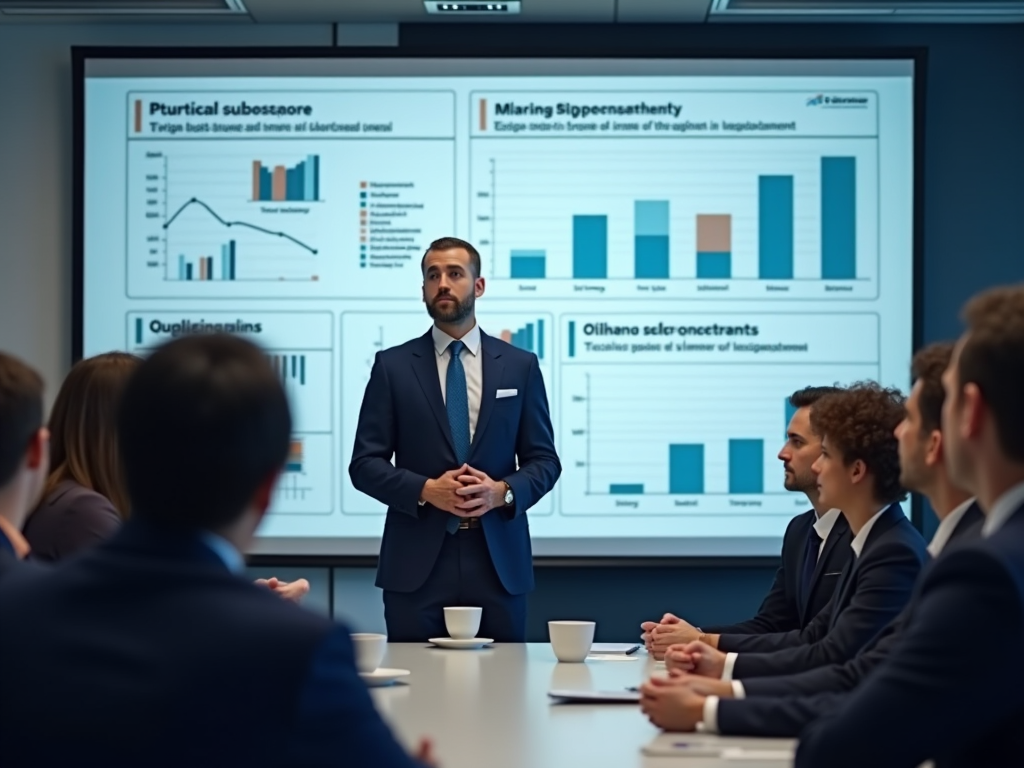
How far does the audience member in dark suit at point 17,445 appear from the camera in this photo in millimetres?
1588

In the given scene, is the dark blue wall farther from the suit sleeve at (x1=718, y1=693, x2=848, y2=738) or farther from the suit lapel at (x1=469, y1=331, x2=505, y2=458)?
the suit sleeve at (x1=718, y1=693, x2=848, y2=738)

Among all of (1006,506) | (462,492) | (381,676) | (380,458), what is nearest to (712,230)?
(380,458)

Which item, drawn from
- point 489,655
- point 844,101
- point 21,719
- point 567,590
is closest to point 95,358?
point 489,655

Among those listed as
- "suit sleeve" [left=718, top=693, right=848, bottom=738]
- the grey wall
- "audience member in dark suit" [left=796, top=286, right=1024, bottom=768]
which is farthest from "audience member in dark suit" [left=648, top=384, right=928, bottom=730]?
the grey wall

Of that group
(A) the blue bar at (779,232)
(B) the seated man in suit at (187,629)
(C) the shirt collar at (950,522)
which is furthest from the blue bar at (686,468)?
(B) the seated man in suit at (187,629)

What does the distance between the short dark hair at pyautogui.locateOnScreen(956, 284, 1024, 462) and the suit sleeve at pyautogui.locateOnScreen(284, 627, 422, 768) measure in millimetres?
827

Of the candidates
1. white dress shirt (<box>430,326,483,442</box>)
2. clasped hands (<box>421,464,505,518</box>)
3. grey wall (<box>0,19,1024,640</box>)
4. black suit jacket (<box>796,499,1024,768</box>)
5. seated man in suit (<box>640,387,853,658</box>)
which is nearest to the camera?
black suit jacket (<box>796,499,1024,768</box>)

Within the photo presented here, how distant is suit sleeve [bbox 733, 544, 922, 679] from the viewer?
8.25ft

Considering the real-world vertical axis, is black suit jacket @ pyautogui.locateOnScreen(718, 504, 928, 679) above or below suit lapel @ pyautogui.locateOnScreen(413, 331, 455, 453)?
below

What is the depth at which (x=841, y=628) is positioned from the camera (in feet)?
8.37

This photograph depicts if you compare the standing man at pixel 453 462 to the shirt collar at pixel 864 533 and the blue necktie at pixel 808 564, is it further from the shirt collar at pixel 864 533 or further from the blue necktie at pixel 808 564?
the shirt collar at pixel 864 533

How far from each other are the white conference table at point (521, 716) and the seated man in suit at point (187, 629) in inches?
29.4

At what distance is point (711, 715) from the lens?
80.7 inches

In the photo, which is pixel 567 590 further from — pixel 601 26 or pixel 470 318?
pixel 601 26
